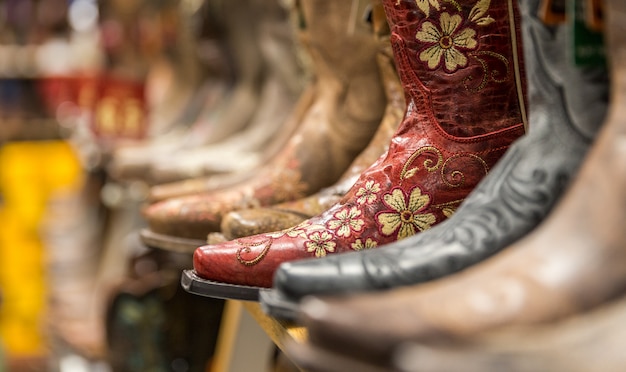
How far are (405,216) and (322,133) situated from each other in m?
0.47

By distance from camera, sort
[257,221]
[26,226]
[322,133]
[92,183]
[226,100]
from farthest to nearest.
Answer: [26,226]
[92,183]
[226,100]
[322,133]
[257,221]

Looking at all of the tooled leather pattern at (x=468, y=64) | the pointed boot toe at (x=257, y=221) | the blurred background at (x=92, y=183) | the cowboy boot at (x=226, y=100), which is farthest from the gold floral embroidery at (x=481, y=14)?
the blurred background at (x=92, y=183)

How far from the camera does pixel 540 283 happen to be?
1.71ft

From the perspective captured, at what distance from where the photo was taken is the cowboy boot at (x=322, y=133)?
125 centimetres

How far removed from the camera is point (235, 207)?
1.33 metres

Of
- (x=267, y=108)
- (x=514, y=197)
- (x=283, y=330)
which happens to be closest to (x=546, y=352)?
(x=514, y=197)

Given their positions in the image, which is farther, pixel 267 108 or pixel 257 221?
pixel 267 108

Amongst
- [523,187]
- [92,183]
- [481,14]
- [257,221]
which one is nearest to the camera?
[523,187]

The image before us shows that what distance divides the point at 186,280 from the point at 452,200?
0.27 m

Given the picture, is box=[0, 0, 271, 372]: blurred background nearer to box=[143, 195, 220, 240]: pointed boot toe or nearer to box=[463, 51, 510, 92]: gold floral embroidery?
box=[143, 195, 220, 240]: pointed boot toe

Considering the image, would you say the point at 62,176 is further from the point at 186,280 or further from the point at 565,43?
the point at 565,43

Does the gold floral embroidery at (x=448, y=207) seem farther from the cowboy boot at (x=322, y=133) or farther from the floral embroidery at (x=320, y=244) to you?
the cowboy boot at (x=322, y=133)

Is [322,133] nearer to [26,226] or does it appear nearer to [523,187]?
[523,187]

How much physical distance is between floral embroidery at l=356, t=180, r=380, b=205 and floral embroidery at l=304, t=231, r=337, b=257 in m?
0.05
